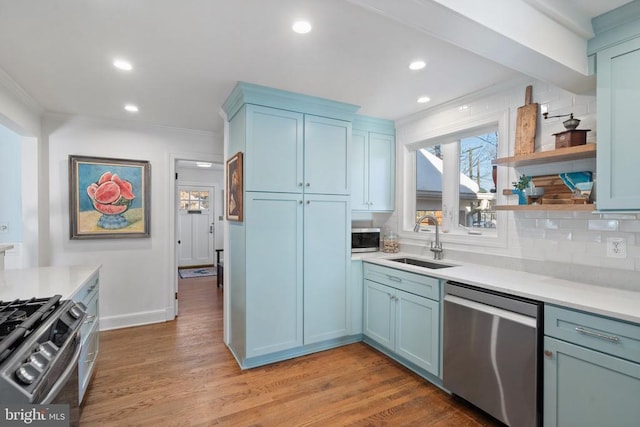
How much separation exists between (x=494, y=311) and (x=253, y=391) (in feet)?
5.94

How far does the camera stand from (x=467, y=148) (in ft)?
10.2

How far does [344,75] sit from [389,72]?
0.34 metres

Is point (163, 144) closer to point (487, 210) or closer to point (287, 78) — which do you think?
point (287, 78)

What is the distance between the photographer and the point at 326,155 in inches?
119

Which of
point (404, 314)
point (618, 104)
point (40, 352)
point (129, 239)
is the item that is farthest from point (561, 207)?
point (129, 239)

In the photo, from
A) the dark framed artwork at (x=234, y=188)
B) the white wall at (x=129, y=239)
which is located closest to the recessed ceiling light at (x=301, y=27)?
the dark framed artwork at (x=234, y=188)

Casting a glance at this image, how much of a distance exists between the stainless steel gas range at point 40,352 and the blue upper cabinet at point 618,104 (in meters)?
2.75

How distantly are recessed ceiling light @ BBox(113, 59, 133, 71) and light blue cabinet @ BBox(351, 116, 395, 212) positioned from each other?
6.88ft

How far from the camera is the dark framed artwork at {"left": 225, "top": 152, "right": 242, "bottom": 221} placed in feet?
8.91

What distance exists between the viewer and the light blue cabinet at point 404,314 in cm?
243

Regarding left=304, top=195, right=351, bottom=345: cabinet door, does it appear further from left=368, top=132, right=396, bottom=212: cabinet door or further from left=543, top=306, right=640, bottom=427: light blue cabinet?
left=543, top=306, right=640, bottom=427: light blue cabinet

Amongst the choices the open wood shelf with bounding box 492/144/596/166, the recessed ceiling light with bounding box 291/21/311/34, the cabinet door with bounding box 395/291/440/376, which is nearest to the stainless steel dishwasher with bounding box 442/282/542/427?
the cabinet door with bounding box 395/291/440/376

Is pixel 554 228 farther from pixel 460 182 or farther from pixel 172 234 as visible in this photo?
pixel 172 234

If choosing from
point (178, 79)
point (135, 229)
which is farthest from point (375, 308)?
point (135, 229)
